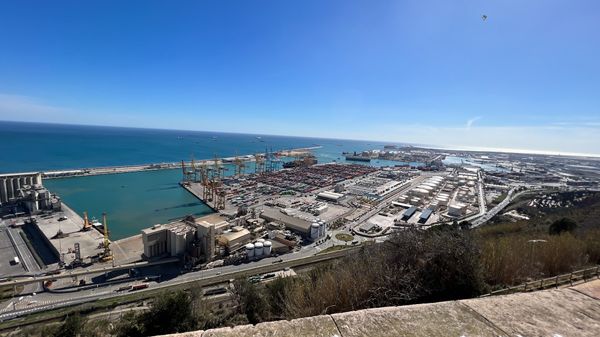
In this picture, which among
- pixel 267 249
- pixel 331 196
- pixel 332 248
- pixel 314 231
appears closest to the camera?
pixel 267 249

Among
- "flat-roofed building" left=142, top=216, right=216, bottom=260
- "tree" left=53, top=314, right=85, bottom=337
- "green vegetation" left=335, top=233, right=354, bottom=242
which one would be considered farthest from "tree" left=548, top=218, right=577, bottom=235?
"tree" left=53, top=314, right=85, bottom=337

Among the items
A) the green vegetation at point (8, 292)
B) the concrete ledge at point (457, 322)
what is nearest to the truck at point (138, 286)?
the green vegetation at point (8, 292)

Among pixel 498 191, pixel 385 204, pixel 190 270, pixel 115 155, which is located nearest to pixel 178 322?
pixel 190 270

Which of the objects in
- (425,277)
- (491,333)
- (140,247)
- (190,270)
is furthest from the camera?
(140,247)

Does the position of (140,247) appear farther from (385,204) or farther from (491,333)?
(385,204)

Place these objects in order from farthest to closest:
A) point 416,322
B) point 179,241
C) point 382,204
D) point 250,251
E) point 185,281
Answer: point 382,204
point 250,251
point 179,241
point 185,281
point 416,322

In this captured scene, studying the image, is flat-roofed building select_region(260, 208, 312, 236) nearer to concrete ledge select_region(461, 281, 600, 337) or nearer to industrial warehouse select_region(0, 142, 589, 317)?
industrial warehouse select_region(0, 142, 589, 317)

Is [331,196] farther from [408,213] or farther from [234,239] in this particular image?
[234,239]

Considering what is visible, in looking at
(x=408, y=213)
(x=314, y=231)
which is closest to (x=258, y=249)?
(x=314, y=231)
